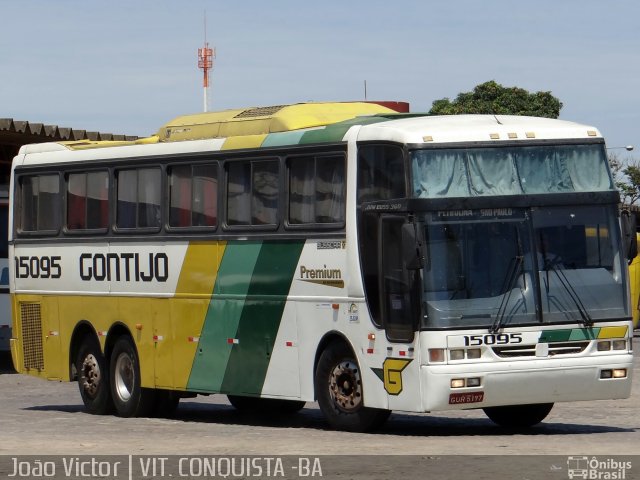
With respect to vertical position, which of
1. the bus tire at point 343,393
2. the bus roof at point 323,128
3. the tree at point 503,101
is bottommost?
the bus tire at point 343,393

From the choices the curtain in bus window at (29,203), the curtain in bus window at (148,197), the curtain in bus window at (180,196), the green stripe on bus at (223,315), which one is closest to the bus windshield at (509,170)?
the green stripe on bus at (223,315)

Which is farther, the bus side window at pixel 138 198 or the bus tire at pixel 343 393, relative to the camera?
the bus side window at pixel 138 198

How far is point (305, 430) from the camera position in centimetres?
1828

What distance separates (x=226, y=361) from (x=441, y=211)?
4045 mm

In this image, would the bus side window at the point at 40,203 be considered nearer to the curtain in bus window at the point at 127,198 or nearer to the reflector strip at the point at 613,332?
the curtain in bus window at the point at 127,198

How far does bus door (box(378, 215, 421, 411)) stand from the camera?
1653 centimetres

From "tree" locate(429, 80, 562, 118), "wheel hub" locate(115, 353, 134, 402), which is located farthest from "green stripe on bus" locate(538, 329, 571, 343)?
"tree" locate(429, 80, 562, 118)

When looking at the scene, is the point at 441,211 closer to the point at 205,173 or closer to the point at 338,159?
the point at 338,159

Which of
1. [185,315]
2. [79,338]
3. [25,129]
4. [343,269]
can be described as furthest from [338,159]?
[25,129]

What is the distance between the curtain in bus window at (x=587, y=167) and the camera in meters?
17.4

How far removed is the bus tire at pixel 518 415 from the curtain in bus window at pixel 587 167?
99.5 inches

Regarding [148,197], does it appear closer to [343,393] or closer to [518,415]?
[343,393]

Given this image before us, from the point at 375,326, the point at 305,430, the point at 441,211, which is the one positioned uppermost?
the point at 441,211

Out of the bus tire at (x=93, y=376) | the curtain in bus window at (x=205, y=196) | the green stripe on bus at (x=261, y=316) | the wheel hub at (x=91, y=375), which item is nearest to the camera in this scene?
the green stripe on bus at (x=261, y=316)
